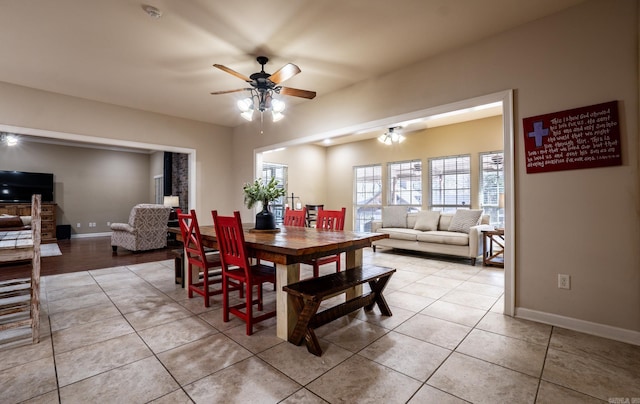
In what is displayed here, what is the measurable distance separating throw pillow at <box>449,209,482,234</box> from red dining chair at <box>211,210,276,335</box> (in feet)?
12.9

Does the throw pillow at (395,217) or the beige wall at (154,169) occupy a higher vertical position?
the beige wall at (154,169)

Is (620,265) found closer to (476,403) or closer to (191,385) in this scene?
(476,403)

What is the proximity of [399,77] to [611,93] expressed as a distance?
2018mm

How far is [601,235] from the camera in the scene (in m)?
2.34

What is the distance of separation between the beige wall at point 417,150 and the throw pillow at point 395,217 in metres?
0.64

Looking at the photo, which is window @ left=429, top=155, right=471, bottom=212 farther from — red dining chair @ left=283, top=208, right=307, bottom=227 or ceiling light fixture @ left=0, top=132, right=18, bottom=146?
ceiling light fixture @ left=0, top=132, right=18, bottom=146

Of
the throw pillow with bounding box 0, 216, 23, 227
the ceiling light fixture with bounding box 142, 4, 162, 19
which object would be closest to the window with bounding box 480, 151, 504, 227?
the ceiling light fixture with bounding box 142, 4, 162, 19

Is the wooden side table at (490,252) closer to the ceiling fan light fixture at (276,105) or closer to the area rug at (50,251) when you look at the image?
the ceiling fan light fixture at (276,105)

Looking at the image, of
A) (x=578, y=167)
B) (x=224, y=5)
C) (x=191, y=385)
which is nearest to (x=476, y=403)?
(x=191, y=385)

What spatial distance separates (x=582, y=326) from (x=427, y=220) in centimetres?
354

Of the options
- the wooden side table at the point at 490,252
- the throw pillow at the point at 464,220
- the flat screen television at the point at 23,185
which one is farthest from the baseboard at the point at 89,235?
the wooden side table at the point at 490,252

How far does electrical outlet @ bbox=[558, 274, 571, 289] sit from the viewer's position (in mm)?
2482

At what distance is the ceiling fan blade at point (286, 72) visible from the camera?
2746 millimetres

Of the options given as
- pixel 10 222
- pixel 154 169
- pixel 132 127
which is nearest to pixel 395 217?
pixel 132 127
